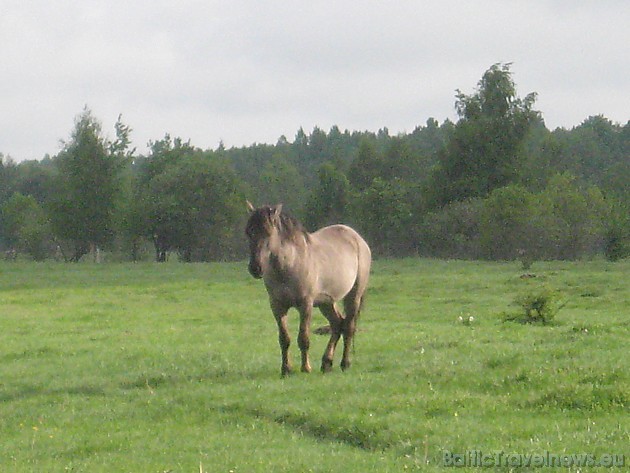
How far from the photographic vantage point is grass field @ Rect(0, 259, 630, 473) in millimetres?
8055

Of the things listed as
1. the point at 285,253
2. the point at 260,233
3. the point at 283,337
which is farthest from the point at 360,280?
the point at 260,233

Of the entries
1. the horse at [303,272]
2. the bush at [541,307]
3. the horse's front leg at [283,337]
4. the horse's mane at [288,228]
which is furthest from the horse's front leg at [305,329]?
the bush at [541,307]

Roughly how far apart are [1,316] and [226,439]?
63.1ft

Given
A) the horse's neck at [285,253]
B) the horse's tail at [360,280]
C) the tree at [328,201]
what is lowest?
the horse's tail at [360,280]

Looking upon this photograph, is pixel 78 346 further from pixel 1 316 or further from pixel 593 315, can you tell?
pixel 593 315

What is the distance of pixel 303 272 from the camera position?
12273 mm

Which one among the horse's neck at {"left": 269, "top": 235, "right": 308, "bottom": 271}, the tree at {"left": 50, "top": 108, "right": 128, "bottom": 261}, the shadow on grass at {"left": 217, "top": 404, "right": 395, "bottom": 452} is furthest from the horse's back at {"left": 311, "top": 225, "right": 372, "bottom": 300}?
the tree at {"left": 50, "top": 108, "right": 128, "bottom": 261}

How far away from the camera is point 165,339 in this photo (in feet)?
63.6

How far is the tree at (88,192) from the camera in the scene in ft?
221

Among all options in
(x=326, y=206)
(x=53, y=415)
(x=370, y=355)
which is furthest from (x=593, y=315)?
(x=326, y=206)

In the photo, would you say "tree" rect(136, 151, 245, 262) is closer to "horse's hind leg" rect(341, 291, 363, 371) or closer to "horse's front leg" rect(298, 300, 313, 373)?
"horse's hind leg" rect(341, 291, 363, 371)

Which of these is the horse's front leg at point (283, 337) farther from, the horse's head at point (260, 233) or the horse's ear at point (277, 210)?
the horse's ear at point (277, 210)

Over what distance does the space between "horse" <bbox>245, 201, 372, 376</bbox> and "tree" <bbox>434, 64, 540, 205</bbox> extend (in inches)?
2308

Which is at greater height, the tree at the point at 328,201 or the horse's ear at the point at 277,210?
the tree at the point at 328,201
